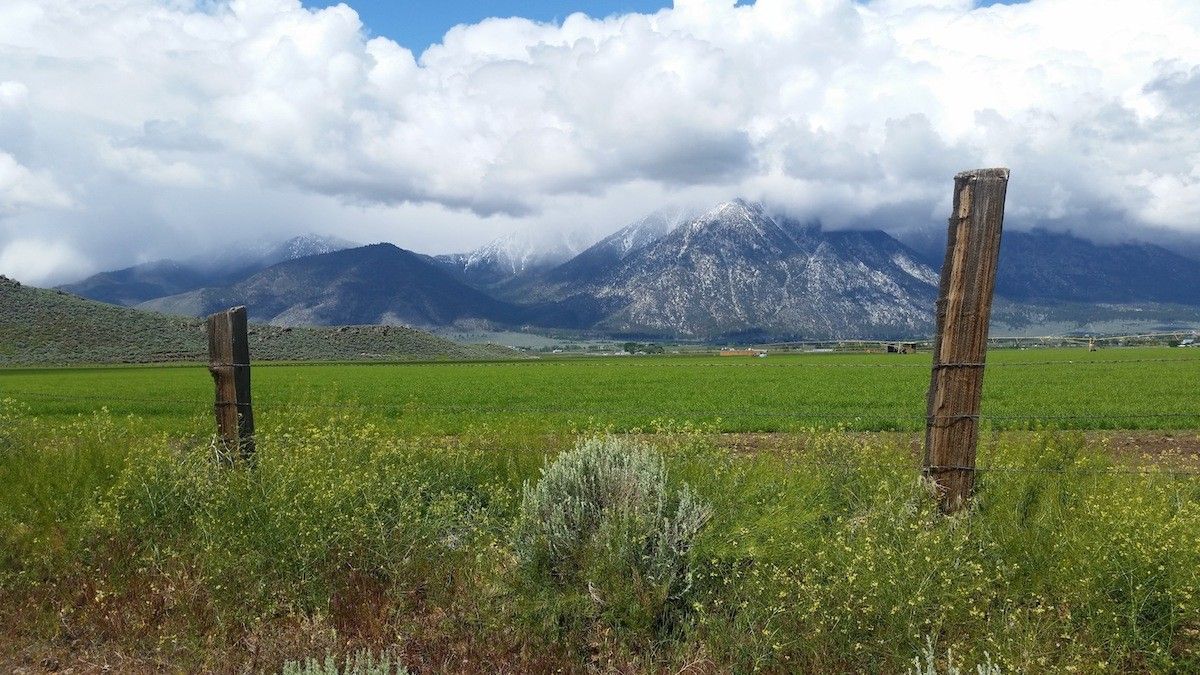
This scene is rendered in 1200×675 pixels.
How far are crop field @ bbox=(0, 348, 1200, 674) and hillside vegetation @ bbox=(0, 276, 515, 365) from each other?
A: 328 feet

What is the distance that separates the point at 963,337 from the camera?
6.22m

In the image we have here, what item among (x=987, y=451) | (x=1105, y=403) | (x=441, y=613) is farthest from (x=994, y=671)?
(x=1105, y=403)

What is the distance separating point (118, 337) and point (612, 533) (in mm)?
121729

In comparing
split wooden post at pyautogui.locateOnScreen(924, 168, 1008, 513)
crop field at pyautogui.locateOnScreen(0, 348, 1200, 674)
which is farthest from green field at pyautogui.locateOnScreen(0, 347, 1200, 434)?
split wooden post at pyautogui.locateOnScreen(924, 168, 1008, 513)

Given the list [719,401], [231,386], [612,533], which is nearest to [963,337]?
[612,533]

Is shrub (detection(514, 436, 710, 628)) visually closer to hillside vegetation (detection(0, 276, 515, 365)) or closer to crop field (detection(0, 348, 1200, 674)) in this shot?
crop field (detection(0, 348, 1200, 674))

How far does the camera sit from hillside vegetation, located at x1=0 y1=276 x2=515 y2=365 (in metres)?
97.0

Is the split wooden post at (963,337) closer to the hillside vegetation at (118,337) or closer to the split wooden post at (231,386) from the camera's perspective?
the split wooden post at (231,386)

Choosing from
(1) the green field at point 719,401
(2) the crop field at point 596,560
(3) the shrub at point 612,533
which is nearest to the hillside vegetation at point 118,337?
(1) the green field at point 719,401

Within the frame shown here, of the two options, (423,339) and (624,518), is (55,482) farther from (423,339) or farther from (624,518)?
(423,339)

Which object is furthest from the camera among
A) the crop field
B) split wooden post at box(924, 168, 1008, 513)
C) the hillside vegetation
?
the hillside vegetation

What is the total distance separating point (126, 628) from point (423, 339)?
492 feet

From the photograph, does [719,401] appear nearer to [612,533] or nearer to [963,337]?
[963,337]

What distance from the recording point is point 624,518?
5355 mm
